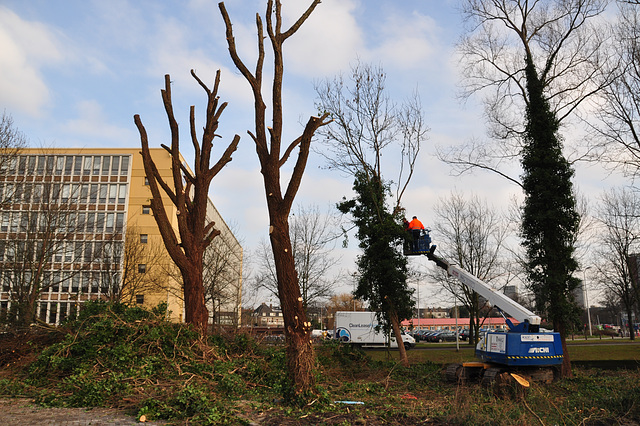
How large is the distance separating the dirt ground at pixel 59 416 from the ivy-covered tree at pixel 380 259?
12.5 m

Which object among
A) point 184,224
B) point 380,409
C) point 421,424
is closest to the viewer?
point 421,424

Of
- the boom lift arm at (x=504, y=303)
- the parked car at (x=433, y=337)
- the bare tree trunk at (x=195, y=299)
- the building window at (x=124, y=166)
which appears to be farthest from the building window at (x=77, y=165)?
the boom lift arm at (x=504, y=303)

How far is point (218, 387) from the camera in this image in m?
9.12

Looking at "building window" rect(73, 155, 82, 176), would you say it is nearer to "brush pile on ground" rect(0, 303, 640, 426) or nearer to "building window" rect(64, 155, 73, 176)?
"building window" rect(64, 155, 73, 176)

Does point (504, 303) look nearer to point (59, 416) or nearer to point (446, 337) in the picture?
point (59, 416)

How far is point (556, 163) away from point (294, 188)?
1213cm

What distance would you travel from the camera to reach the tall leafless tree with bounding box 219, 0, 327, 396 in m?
8.12

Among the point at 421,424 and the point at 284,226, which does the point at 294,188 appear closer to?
the point at 284,226

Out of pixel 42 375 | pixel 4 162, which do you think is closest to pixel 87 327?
pixel 42 375

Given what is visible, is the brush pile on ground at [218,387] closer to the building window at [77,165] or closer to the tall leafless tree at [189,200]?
the tall leafless tree at [189,200]

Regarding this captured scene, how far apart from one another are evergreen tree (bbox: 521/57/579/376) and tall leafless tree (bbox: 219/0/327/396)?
11111 millimetres

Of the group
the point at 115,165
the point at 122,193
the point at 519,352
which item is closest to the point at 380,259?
the point at 519,352

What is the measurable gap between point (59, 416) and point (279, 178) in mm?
5555

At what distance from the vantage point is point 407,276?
753 inches
